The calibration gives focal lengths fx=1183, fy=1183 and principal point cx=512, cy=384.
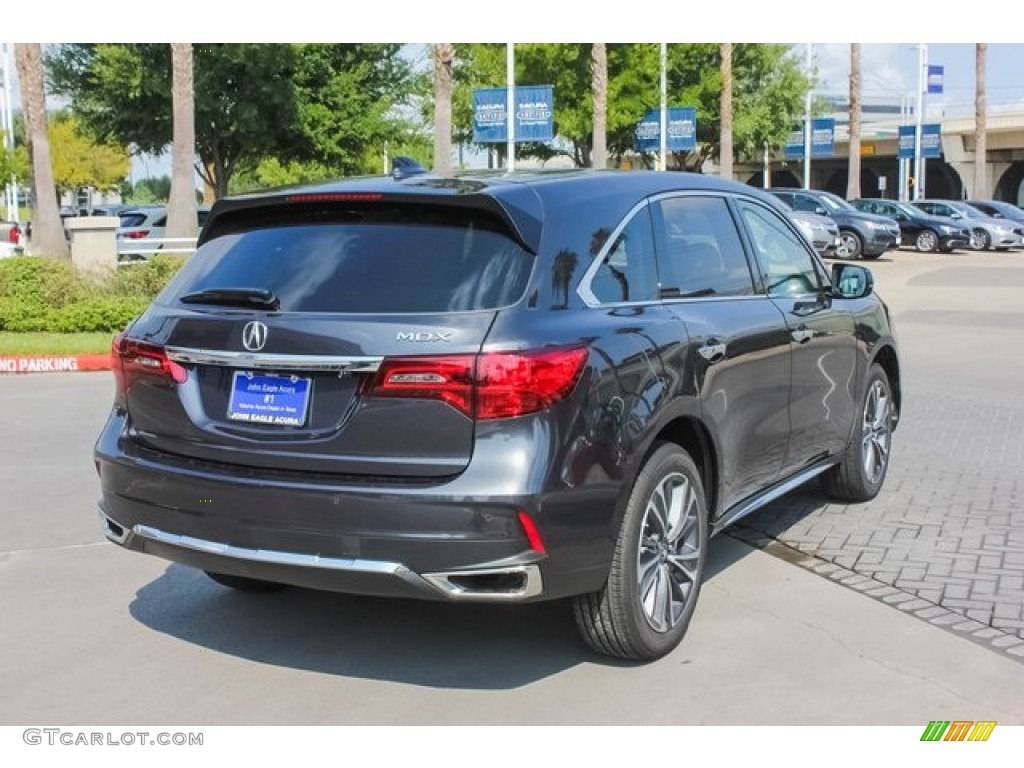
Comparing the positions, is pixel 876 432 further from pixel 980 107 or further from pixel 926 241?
pixel 980 107

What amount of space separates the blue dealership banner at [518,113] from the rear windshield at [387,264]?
2598 cm

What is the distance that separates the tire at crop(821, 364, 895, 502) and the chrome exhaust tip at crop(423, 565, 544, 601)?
3239mm

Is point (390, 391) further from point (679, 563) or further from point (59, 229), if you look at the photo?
point (59, 229)

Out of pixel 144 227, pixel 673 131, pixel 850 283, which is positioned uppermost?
pixel 673 131

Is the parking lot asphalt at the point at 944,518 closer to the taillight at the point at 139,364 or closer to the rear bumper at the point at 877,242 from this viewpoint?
the taillight at the point at 139,364

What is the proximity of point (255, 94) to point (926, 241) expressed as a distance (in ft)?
67.5

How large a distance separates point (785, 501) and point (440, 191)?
3.59m

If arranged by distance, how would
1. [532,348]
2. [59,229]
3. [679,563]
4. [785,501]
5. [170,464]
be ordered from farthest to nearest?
[59,229]
[785,501]
[679,563]
[170,464]
[532,348]

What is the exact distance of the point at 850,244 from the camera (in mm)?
32938

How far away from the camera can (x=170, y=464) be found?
427cm

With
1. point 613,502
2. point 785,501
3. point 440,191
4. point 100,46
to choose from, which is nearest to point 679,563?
point 613,502

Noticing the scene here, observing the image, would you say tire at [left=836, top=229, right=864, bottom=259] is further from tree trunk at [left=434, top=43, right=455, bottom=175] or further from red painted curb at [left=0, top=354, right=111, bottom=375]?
red painted curb at [left=0, top=354, right=111, bottom=375]

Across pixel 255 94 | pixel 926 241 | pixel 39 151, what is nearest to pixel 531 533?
pixel 39 151

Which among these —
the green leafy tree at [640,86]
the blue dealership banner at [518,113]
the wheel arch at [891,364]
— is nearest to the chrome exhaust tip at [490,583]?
the wheel arch at [891,364]
